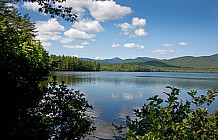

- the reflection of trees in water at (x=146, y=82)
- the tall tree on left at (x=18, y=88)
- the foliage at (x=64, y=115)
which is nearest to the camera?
the tall tree on left at (x=18, y=88)

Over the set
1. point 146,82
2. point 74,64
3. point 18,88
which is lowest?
point 146,82

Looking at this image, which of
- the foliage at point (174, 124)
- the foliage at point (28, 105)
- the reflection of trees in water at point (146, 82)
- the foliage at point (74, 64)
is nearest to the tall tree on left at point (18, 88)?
the foliage at point (28, 105)

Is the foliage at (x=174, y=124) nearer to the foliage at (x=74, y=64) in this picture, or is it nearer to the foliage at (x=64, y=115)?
the foliage at (x=64, y=115)

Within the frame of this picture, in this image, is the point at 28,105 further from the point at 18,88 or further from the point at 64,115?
the point at 64,115

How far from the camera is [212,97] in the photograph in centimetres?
329

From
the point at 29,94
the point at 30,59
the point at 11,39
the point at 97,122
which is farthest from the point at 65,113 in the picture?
the point at 97,122

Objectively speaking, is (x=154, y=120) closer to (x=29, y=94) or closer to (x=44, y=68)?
(x=29, y=94)

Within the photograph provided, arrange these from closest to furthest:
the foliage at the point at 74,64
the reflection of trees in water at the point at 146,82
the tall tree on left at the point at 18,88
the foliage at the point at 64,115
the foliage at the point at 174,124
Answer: the foliage at the point at 174,124 < the tall tree on left at the point at 18,88 < the foliage at the point at 64,115 < the reflection of trees in water at the point at 146,82 < the foliage at the point at 74,64

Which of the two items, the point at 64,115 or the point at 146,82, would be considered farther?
the point at 146,82

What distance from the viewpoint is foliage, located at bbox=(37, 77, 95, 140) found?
19.9 feet

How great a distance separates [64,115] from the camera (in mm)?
6387

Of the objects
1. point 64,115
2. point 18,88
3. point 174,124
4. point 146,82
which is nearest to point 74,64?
point 146,82

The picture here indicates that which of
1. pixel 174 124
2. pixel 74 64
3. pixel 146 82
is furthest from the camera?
pixel 74 64

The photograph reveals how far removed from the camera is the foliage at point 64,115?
6.07 m
